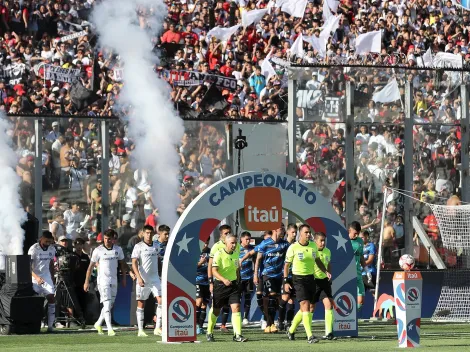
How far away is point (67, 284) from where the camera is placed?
23.5 meters

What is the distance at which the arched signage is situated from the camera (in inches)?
734

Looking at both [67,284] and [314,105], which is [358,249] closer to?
[314,105]

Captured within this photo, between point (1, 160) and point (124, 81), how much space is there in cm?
655

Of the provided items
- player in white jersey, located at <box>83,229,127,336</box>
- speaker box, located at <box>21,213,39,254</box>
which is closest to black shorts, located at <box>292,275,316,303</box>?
player in white jersey, located at <box>83,229,127,336</box>

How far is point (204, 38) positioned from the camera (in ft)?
103

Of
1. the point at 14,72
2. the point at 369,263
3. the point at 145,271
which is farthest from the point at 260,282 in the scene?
the point at 14,72

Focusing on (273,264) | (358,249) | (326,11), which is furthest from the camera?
(326,11)

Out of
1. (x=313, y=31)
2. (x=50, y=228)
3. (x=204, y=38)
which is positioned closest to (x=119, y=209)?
(x=50, y=228)

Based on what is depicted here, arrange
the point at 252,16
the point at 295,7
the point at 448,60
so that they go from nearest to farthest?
the point at 448,60 < the point at 252,16 < the point at 295,7

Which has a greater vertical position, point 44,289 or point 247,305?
point 44,289

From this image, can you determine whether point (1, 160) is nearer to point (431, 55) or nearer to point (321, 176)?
point (321, 176)

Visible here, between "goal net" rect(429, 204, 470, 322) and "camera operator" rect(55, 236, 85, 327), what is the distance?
24.0ft

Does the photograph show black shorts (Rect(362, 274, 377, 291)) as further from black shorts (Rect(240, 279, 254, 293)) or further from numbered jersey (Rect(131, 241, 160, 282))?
numbered jersey (Rect(131, 241, 160, 282))

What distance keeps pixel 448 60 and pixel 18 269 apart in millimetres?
12449
